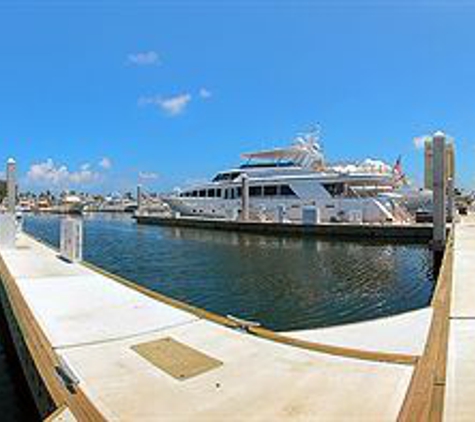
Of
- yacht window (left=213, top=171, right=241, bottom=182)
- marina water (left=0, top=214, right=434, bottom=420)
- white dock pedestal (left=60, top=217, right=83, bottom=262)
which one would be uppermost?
yacht window (left=213, top=171, right=241, bottom=182)

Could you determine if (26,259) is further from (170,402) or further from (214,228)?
(214,228)

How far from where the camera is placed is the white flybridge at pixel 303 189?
39875 millimetres

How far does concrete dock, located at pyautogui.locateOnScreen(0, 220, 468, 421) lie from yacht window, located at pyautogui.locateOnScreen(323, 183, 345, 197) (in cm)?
3444

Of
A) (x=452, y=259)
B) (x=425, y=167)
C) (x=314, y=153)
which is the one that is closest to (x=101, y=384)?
(x=452, y=259)

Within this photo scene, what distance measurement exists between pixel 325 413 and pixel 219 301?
9.01 m

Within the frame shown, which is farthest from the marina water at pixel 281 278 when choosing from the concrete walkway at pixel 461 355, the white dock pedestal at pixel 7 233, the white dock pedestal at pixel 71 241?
the white dock pedestal at pixel 7 233

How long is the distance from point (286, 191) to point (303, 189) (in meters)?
2.09

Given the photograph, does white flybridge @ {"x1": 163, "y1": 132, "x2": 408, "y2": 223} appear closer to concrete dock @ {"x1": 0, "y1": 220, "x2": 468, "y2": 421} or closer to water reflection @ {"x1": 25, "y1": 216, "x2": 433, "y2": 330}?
water reflection @ {"x1": 25, "y1": 216, "x2": 433, "y2": 330}

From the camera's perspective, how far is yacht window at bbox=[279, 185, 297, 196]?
44.1m

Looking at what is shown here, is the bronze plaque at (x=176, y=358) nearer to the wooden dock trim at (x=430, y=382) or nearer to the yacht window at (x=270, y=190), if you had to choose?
the wooden dock trim at (x=430, y=382)

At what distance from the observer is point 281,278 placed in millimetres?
16266

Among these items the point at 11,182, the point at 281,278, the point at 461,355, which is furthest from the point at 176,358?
the point at 11,182

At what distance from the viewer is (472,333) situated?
18.5 ft

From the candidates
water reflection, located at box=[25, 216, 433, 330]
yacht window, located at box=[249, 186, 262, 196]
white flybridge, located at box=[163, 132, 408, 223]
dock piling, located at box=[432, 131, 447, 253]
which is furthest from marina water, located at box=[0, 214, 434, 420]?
yacht window, located at box=[249, 186, 262, 196]
